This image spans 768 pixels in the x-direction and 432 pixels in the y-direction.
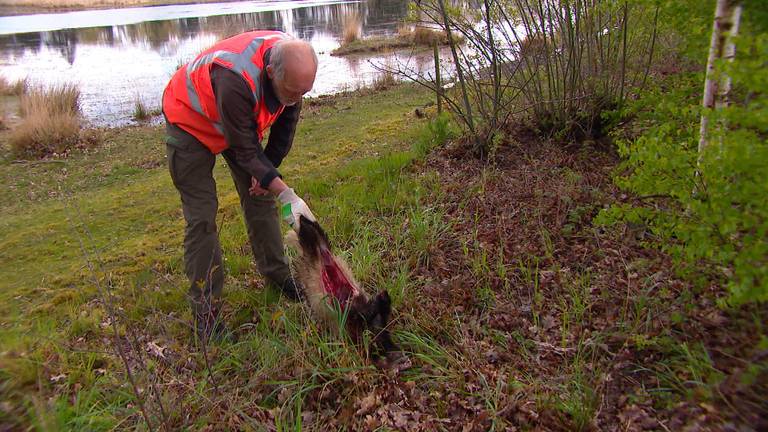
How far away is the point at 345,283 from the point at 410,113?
6.37 metres

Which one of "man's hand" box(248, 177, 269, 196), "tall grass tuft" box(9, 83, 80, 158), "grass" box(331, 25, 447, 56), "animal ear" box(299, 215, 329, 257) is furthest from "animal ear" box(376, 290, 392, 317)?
"grass" box(331, 25, 447, 56)

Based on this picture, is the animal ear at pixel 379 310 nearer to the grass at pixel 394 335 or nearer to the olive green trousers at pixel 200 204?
the grass at pixel 394 335

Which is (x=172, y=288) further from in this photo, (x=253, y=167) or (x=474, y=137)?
(x=474, y=137)

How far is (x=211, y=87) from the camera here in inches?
115

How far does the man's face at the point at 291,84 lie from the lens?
111 inches

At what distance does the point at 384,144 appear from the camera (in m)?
7.25

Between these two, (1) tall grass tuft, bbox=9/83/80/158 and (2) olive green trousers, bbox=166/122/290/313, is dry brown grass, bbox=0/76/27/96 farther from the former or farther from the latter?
(2) olive green trousers, bbox=166/122/290/313

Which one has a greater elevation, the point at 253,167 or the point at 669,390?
the point at 253,167

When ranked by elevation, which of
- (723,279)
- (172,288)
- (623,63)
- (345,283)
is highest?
(623,63)

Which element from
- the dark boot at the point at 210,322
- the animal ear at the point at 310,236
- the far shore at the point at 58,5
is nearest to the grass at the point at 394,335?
the dark boot at the point at 210,322

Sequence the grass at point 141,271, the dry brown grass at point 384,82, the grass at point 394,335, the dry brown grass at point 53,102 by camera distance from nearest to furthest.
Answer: the grass at point 394,335, the grass at point 141,271, the dry brown grass at point 53,102, the dry brown grass at point 384,82

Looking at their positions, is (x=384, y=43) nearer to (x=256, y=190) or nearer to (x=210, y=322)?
(x=256, y=190)

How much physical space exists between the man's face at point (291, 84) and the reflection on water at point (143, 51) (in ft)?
24.7

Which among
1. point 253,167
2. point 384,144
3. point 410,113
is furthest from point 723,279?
point 410,113
